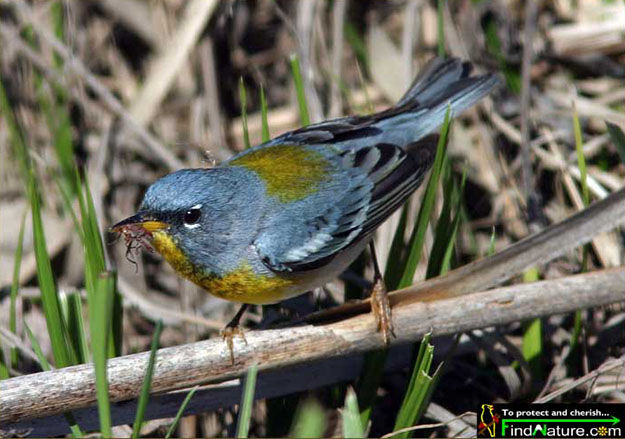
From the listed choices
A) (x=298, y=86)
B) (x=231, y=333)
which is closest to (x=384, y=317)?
(x=231, y=333)

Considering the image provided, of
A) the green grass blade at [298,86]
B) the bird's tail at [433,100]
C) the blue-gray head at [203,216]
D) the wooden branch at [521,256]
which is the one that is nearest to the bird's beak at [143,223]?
the blue-gray head at [203,216]

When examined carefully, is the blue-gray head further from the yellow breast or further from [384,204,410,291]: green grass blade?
[384,204,410,291]: green grass blade

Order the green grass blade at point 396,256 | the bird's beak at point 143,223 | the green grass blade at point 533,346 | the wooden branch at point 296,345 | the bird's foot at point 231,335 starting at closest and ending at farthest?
the wooden branch at point 296,345 < the bird's foot at point 231,335 < the bird's beak at point 143,223 < the green grass blade at point 396,256 < the green grass blade at point 533,346

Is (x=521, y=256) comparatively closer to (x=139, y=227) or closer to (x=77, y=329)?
(x=139, y=227)

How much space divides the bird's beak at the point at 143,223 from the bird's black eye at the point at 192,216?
0.08 metres

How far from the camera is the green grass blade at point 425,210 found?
339cm

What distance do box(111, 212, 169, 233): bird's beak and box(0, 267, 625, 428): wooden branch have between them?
0.51 meters

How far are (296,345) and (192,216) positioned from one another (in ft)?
2.21

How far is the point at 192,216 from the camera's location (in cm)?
342

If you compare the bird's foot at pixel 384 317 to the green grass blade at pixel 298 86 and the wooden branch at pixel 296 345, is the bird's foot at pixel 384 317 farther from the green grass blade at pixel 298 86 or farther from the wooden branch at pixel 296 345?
the green grass blade at pixel 298 86

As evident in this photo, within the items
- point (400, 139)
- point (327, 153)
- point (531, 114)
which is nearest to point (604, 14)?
point (531, 114)

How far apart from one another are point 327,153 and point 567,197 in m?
1.57

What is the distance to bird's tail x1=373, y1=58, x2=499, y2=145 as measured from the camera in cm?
412

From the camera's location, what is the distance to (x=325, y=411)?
12.7 ft
